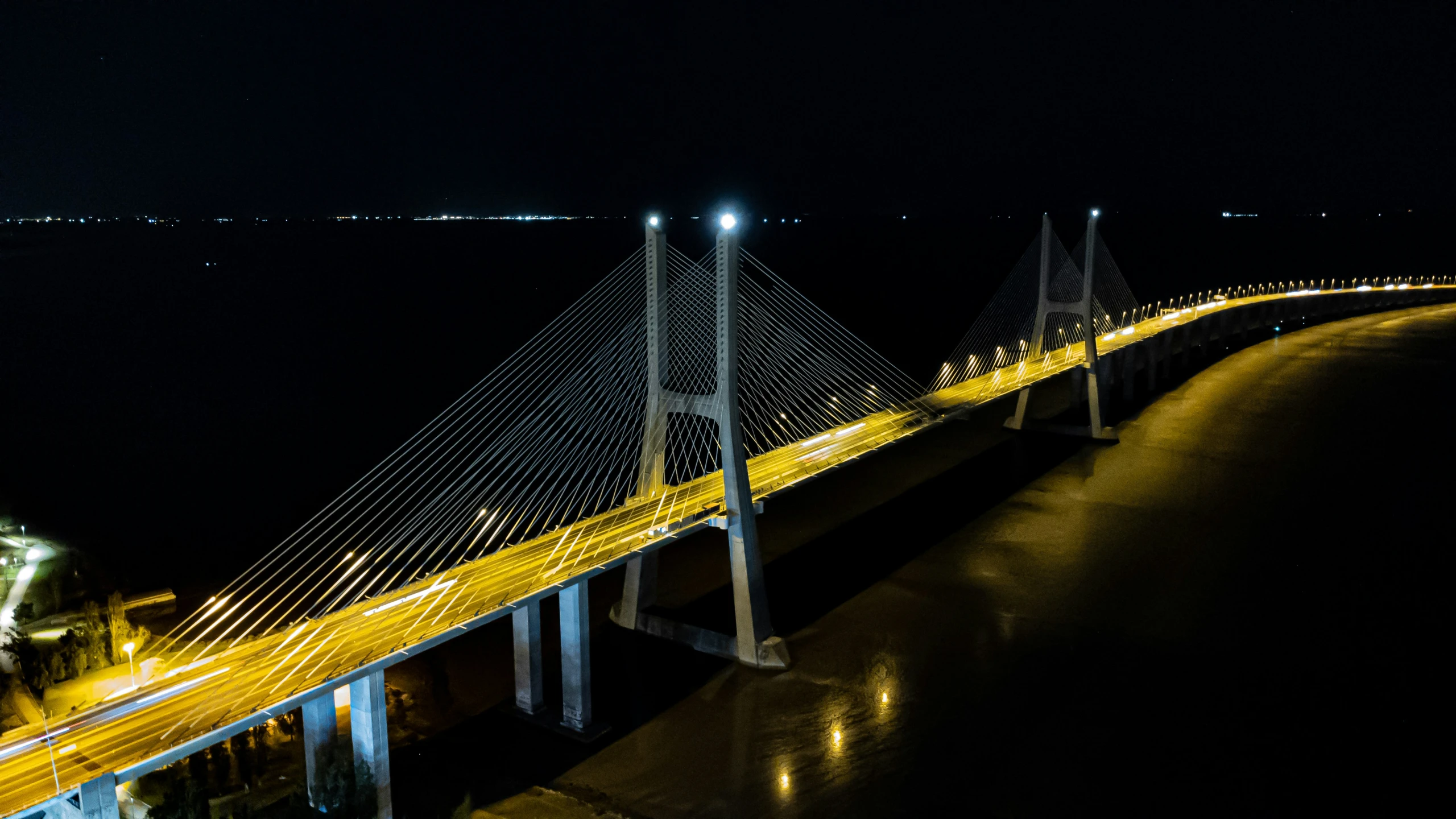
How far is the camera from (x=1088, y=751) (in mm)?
9961

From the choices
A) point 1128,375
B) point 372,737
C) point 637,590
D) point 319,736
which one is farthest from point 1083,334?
point 319,736

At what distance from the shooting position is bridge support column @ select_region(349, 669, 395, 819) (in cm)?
812

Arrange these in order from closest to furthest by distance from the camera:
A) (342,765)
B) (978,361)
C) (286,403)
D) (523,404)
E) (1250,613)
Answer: (342,765) < (1250,613) < (978,361) < (523,404) < (286,403)

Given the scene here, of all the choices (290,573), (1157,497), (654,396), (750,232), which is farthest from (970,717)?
(750,232)

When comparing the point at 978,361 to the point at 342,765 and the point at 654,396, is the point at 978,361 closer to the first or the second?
the point at 654,396

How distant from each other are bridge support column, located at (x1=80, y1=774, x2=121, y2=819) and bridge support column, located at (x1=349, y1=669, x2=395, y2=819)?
195 centimetres

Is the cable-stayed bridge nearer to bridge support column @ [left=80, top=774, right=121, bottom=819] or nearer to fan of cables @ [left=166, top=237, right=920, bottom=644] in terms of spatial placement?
bridge support column @ [left=80, top=774, right=121, bottom=819]

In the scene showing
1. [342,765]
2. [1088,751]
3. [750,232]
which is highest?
[750,232]

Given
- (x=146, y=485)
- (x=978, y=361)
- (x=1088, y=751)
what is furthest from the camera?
(x=146, y=485)

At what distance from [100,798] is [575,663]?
184 inches

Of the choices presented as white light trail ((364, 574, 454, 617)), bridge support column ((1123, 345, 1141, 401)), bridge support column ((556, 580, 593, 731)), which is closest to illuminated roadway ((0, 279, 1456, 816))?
white light trail ((364, 574, 454, 617))

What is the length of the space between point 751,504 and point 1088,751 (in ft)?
14.3

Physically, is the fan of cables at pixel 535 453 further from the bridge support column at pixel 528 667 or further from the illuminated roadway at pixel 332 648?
the bridge support column at pixel 528 667

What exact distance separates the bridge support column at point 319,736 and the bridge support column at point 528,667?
227cm
